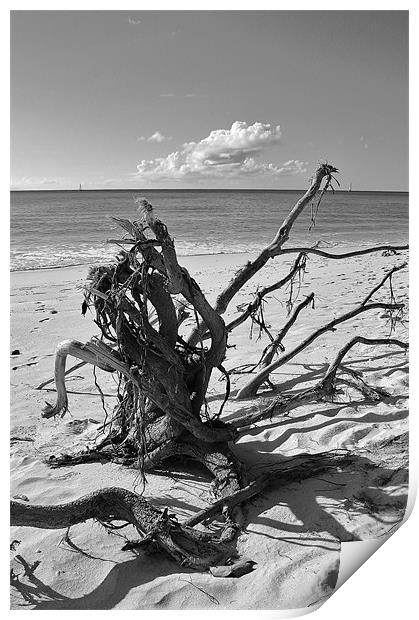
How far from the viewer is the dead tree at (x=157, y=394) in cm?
234

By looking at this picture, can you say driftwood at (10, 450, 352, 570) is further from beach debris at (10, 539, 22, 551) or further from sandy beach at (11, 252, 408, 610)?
beach debris at (10, 539, 22, 551)

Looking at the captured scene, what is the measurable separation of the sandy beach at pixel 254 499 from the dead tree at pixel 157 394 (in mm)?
101

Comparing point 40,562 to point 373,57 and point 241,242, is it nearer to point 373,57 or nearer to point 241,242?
point 373,57

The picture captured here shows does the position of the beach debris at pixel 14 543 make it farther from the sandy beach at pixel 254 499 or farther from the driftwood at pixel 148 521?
the driftwood at pixel 148 521

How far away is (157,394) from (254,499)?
0.70 m

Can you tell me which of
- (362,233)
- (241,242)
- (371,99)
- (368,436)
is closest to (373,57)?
(371,99)

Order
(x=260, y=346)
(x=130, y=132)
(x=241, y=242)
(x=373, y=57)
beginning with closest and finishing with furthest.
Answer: (x=373, y=57), (x=260, y=346), (x=130, y=132), (x=241, y=242)

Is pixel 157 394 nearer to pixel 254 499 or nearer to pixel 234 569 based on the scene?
pixel 254 499

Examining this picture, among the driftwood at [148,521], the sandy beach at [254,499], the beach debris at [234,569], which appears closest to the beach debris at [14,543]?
the sandy beach at [254,499]

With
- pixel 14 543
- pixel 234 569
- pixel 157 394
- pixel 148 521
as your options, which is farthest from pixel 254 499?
pixel 14 543

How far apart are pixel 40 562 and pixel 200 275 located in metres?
7.35

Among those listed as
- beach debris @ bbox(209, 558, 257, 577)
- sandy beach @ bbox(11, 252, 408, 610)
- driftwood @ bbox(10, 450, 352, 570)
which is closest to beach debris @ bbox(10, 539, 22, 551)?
sandy beach @ bbox(11, 252, 408, 610)

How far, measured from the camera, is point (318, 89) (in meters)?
4.52

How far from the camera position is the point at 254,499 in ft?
8.84
